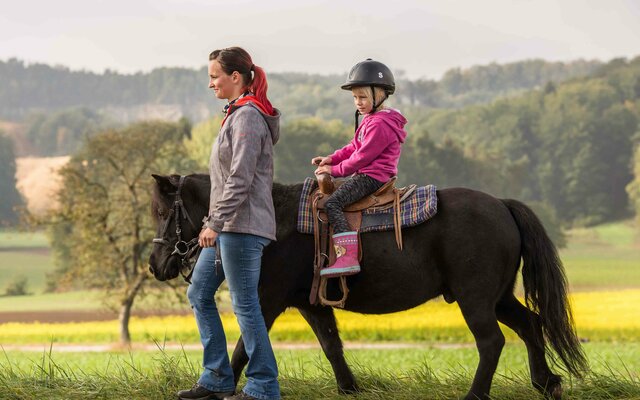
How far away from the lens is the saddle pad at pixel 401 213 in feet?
20.2

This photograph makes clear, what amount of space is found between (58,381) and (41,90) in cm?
6607

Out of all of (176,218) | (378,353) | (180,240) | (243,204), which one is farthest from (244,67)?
(378,353)

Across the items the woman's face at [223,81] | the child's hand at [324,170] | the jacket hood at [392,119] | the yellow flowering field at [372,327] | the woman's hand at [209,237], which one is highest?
the woman's face at [223,81]

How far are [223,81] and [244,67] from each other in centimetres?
17

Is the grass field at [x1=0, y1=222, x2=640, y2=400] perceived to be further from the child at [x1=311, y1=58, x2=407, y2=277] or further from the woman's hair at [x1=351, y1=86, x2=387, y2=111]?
the woman's hair at [x1=351, y1=86, x2=387, y2=111]

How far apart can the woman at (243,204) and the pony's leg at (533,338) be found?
6.24 ft

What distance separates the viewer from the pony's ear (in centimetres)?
616

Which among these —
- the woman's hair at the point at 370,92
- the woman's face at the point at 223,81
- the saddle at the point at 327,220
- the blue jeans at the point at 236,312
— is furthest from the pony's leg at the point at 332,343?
the woman's face at the point at 223,81

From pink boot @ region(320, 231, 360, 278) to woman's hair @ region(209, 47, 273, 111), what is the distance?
103cm

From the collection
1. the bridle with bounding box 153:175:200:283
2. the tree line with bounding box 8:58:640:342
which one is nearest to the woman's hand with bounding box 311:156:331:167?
the bridle with bounding box 153:175:200:283

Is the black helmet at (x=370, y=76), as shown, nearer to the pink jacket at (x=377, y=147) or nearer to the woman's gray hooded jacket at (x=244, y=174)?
the pink jacket at (x=377, y=147)

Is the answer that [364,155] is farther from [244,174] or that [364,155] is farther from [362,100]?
[244,174]

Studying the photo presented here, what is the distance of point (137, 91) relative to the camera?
71438 mm

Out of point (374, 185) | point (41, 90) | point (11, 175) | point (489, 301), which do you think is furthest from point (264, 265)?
point (41, 90)
